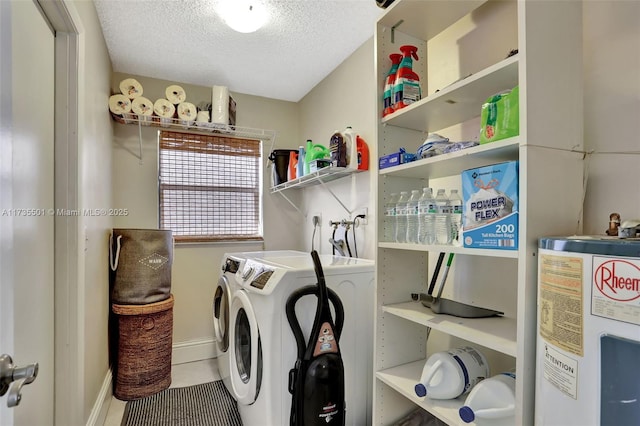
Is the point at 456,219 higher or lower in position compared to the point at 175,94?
lower

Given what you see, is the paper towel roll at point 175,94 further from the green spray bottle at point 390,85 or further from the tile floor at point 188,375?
the tile floor at point 188,375

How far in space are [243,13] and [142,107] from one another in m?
1.28

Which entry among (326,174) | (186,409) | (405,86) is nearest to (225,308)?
(186,409)

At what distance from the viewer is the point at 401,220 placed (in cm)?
138

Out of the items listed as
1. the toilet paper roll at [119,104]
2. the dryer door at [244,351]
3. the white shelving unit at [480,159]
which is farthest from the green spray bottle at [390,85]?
the toilet paper roll at [119,104]

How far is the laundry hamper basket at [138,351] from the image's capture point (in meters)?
2.23

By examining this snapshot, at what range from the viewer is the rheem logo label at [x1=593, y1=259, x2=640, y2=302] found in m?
0.59

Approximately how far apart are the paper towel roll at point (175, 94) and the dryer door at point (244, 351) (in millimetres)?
1838

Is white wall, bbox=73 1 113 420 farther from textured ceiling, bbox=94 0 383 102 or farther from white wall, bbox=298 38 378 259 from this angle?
white wall, bbox=298 38 378 259

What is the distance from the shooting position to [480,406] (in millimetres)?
977

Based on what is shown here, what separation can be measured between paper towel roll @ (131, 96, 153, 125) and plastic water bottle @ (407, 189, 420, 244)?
233 cm

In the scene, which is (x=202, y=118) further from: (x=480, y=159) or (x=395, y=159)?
(x=480, y=159)

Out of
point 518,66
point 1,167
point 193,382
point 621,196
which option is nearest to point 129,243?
point 193,382

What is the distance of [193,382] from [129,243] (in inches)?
47.7
